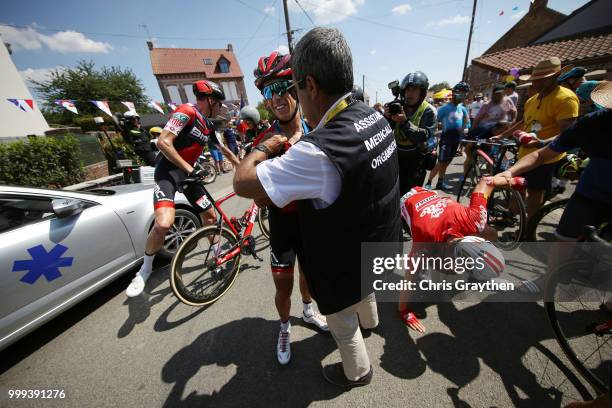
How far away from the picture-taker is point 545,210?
2.44 meters

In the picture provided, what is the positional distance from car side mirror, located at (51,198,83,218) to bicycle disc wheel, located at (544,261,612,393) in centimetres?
408

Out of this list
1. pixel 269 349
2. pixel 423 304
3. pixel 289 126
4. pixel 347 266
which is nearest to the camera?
pixel 347 266

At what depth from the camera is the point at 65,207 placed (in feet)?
7.16

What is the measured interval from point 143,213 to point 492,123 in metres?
6.82

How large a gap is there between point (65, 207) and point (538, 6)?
36.7m

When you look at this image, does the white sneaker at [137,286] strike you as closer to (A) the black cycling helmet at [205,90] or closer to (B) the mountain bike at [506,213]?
(A) the black cycling helmet at [205,90]

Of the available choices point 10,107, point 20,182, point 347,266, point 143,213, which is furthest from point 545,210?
point 10,107

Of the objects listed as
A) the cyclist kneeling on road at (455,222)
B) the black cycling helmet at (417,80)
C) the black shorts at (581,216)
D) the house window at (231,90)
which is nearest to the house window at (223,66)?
the house window at (231,90)

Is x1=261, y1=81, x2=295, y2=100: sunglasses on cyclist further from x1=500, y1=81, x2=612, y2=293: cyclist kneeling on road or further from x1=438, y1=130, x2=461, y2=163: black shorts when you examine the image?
x1=438, y1=130, x2=461, y2=163: black shorts

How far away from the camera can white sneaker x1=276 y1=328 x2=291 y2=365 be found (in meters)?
1.87

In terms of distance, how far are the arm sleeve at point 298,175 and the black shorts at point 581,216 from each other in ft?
6.96

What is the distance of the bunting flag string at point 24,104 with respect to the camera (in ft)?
28.0

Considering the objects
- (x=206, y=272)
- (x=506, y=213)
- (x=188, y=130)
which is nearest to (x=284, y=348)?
(x=206, y=272)

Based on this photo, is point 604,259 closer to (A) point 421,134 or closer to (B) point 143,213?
(A) point 421,134
